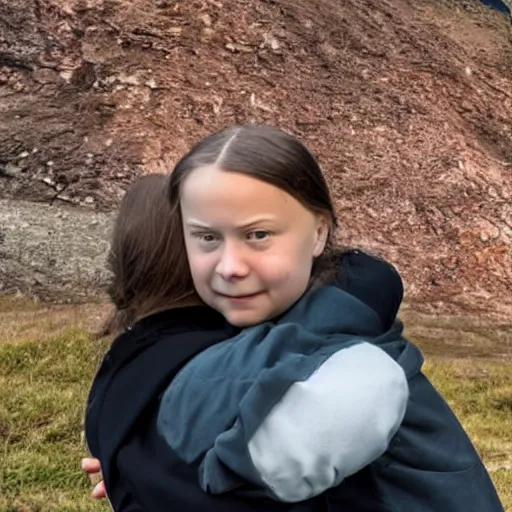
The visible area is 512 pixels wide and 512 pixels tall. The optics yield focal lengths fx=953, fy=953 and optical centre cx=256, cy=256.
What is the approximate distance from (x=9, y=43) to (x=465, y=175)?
5443mm

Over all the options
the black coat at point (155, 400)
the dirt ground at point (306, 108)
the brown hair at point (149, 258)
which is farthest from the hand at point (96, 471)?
the dirt ground at point (306, 108)

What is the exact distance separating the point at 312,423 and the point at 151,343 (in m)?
0.45

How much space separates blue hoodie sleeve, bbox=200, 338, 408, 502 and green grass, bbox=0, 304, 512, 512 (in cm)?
209

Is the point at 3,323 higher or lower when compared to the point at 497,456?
lower

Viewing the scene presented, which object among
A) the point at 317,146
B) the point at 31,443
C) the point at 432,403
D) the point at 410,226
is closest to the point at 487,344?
the point at 410,226

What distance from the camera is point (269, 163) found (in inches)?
69.2

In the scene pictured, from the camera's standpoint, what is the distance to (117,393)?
179 cm

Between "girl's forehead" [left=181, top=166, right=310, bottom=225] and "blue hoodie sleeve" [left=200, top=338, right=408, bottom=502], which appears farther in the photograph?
"girl's forehead" [left=181, top=166, right=310, bottom=225]

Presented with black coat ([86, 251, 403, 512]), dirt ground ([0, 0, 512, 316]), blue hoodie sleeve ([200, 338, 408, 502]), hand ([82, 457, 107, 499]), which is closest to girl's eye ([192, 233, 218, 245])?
black coat ([86, 251, 403, 512])

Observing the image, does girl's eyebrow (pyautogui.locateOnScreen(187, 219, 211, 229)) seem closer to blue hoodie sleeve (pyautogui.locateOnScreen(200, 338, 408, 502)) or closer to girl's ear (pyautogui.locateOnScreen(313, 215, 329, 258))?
girl's ear (pyautogui.locateOnScreen(313, 215, 329, 258))

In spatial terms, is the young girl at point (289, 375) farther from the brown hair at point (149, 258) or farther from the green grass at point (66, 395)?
the green grass at point (66, 395)

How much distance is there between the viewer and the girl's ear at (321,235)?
1.85m

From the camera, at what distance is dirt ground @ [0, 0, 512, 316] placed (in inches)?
408

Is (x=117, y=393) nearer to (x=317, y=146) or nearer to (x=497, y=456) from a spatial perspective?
(x=497, y=456)
